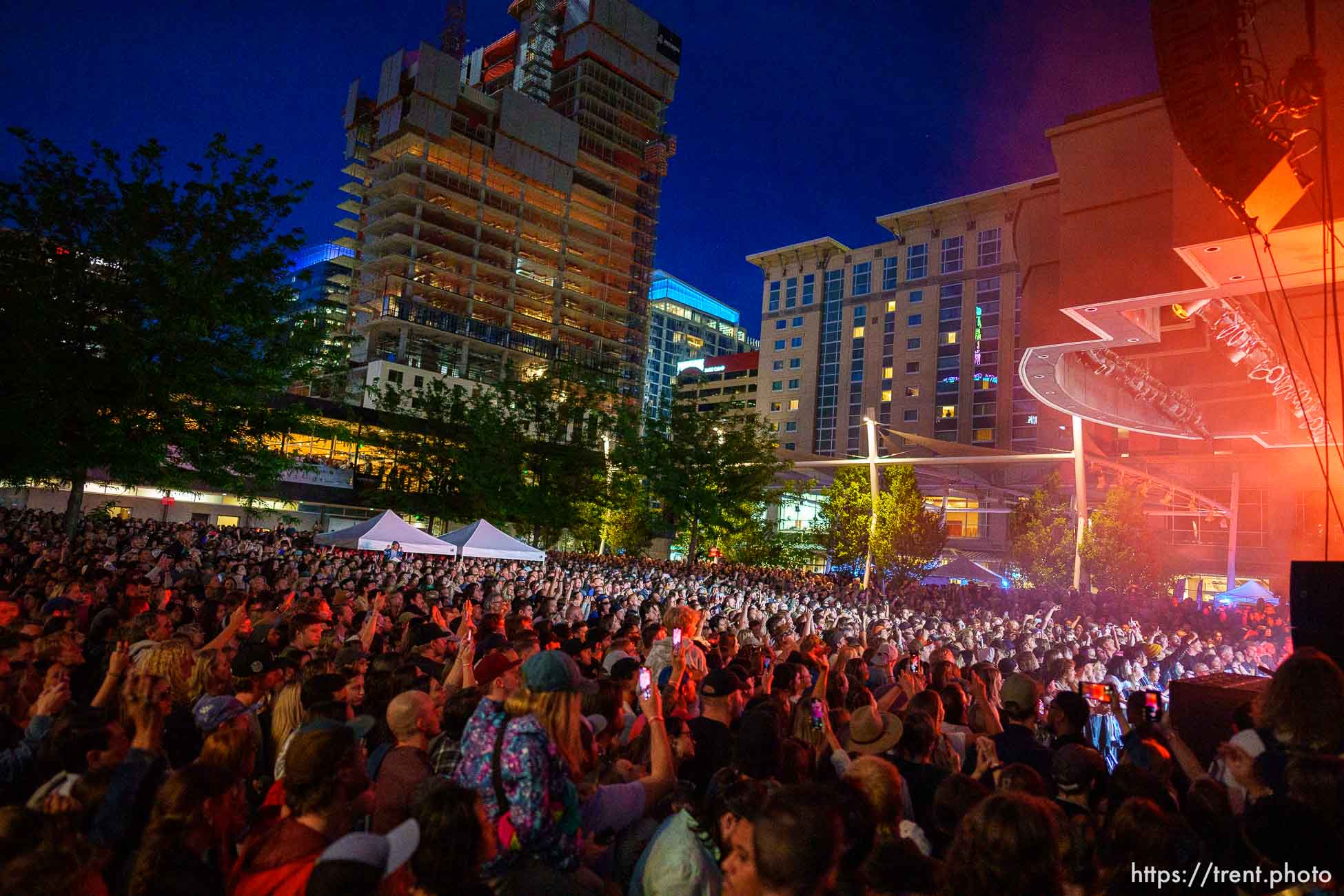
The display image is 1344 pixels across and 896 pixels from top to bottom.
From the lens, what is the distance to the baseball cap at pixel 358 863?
2025 millimetres

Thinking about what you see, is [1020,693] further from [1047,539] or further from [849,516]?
[1047,539]

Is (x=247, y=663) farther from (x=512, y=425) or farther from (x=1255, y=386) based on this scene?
(x=512, y=425)

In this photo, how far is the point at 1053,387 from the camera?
1627 centimetres

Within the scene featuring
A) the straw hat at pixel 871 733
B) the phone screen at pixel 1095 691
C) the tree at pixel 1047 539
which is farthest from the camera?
the tree at pixel 1047 539

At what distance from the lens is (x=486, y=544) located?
17594mm

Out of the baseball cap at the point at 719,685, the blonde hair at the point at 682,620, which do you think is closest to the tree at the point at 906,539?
the blonde hair at the point at 682,620

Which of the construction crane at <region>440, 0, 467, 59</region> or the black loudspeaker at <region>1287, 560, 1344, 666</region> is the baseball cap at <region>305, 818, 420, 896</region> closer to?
the black loudspeaker at <region>1287, 560, 1344, 666</region>

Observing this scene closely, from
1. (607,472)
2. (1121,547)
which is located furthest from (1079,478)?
(607,472)

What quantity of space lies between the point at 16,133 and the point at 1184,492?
52.8 meters

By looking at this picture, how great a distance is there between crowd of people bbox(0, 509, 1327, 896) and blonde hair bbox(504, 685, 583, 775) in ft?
0.04

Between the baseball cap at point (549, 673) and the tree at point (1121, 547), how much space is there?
34479 millimetres

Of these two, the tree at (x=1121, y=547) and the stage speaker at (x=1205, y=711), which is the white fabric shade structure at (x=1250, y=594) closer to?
the tree at (x=1121, y=547)

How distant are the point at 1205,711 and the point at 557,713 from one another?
5.49 m

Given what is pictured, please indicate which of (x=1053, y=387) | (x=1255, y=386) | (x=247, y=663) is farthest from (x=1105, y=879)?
(x=1255, y=386)
